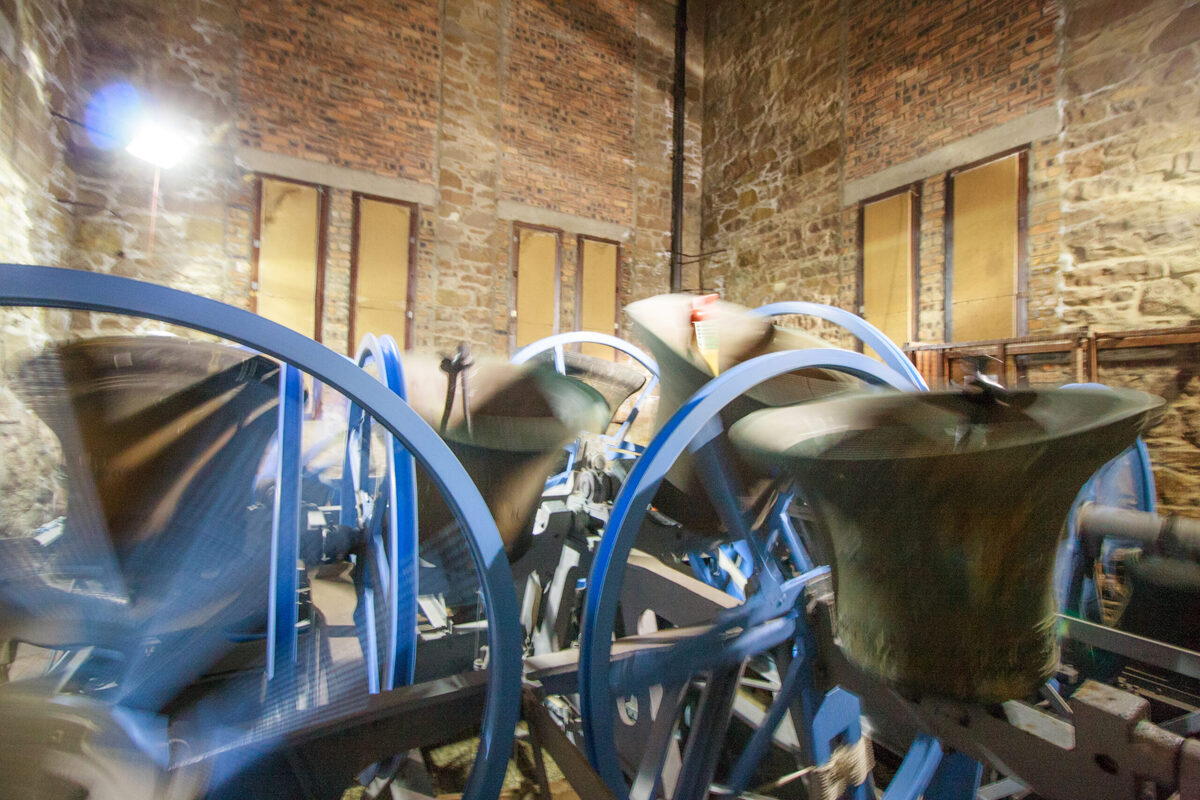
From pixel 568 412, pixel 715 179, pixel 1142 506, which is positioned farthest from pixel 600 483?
pixel 715 179

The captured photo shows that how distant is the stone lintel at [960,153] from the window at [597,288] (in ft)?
8.11

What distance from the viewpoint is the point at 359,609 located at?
1876 millimetres

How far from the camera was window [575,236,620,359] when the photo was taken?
6.07 m

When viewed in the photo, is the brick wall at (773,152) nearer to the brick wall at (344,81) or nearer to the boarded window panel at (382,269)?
the brick wall at (344,81)

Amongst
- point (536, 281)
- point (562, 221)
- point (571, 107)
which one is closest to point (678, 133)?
point (571, 107)

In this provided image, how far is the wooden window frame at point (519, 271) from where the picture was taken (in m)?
5.74

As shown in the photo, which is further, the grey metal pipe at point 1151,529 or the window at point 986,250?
the window at point 986,250

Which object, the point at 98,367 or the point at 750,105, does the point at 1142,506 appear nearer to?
the point at 98,367

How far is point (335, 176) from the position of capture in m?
5.04

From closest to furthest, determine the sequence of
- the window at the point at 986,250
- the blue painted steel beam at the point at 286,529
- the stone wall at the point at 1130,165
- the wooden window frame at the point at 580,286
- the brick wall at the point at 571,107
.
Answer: the blue painted steel beam at the point at 286,529
the stone wall at the point at 1130,165
the window at the point at 986,250
the brick wall at the point at 571,107
the wooden window frame at the point at 580,286

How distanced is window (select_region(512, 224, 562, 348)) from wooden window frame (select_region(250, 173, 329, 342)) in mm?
1794

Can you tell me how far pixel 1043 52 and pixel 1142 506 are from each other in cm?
347

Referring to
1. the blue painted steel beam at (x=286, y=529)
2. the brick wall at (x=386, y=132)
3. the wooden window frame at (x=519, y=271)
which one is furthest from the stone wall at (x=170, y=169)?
the blue painted steel beam at (x=286, y=529)

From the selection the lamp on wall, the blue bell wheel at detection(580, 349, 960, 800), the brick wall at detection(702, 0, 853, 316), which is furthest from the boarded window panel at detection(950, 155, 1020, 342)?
the lamp on wall
